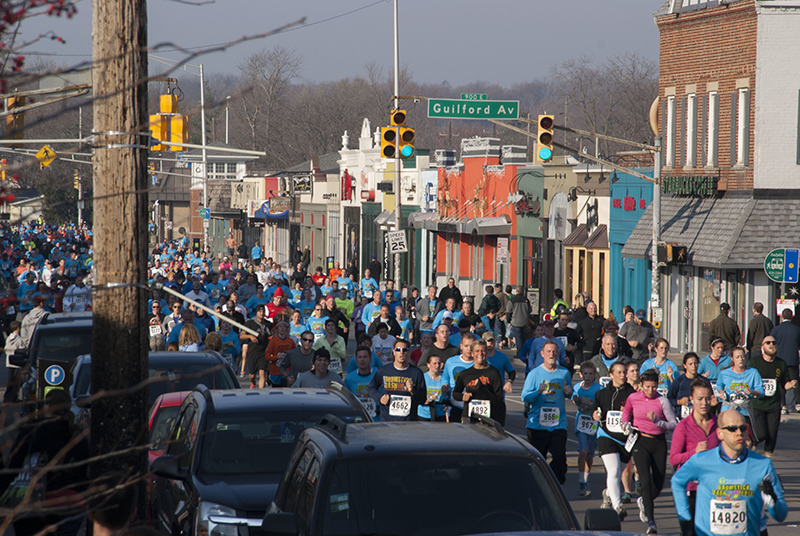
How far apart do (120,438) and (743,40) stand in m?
23.3

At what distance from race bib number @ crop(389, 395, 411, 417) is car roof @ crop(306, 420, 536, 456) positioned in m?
6.15

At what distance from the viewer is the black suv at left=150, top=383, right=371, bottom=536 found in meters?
7.84

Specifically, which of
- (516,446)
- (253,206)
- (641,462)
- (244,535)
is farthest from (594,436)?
(253,206)

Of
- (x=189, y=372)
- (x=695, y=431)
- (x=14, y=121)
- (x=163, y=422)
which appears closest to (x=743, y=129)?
(x=189, y=372)

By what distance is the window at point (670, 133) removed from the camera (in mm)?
30672

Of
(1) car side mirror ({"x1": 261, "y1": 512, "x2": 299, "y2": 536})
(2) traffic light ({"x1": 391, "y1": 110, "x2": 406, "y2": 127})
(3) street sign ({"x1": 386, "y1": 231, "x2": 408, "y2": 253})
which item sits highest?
(2) traffic light ({"x1": 391, "y1": 110, "x2": 406, "y2": 127})

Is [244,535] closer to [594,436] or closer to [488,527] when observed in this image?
[488,527]

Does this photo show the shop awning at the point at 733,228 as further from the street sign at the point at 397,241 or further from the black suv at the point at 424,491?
the black suv at the point at 424,491

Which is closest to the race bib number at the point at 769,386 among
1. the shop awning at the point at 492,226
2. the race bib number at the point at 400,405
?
the race bib number at the point at 400,405

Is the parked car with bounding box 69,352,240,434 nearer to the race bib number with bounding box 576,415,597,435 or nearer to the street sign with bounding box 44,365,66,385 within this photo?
the street sign with bounding box 44,365,66,385

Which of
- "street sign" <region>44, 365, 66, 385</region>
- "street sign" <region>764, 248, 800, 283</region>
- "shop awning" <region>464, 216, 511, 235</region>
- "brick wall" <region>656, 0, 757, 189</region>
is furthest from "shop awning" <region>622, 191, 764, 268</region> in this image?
"street sign" <region>44, 365, 66, 385</region>

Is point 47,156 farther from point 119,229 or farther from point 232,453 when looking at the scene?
point 232,453

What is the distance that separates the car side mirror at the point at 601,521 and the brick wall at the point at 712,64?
22.3m

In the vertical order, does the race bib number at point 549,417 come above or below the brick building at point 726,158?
below
